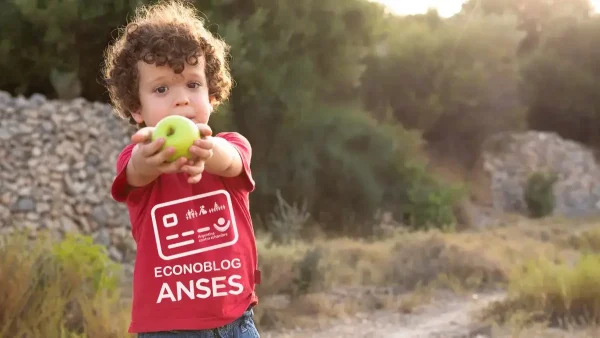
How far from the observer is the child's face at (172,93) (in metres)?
1.67

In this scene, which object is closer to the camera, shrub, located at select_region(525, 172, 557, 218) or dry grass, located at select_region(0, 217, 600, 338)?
dry grass, located at select_region(0, 217, 600, 338)

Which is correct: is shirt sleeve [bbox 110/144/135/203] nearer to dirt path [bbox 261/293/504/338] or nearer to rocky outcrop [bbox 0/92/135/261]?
dirt path [bbox 261/293/504/338]

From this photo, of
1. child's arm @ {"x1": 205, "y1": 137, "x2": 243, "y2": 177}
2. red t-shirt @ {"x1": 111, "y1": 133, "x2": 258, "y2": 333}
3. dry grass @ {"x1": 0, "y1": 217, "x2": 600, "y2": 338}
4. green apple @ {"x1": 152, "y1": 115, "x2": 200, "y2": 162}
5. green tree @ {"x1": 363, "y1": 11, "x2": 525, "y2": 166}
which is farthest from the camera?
green tree @ {"x1": 363, "y1": 11, "x2": 525, "y2": 166}

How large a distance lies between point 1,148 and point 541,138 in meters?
12.3

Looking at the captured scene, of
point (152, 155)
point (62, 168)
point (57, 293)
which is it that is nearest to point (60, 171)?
point (62, 168)

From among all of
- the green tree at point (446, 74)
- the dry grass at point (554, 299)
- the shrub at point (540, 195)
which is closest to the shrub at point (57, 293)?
the dry grass at point (554, 299)

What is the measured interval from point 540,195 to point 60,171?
877 centimetres

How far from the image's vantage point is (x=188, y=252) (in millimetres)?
1684

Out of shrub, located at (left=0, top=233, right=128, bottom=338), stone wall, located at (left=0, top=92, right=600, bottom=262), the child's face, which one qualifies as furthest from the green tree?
the child's face

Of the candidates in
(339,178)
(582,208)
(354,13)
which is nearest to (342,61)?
(354,13)

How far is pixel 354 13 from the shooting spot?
10.7 meters

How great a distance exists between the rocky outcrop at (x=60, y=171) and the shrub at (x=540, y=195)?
315 inches

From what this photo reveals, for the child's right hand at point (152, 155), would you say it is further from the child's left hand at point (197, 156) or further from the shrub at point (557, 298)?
the shrub at point (557, 298)

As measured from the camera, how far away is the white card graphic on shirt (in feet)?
5.55
